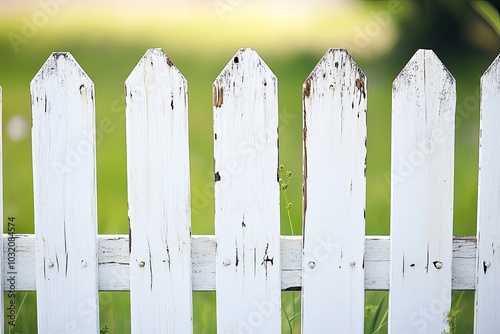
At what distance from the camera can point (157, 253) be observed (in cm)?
191

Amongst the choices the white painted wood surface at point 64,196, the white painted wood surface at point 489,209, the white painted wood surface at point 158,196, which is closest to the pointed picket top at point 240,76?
the white painted wood surface at point 158,196

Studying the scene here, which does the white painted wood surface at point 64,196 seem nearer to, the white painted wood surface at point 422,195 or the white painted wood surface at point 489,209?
the white painted wood surface at point 422,195

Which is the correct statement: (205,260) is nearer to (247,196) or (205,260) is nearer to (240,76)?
(247,196)

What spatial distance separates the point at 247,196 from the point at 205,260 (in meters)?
0.24

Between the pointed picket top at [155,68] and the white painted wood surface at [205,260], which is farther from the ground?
the pointed picket top at [155,68]

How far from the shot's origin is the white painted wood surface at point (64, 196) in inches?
74.0

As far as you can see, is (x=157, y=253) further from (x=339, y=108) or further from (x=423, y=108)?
(x=423, y=108)

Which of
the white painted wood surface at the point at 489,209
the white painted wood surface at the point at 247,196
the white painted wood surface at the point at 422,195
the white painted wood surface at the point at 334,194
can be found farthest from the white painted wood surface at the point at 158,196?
the white painted wood surface at the point at 489,209

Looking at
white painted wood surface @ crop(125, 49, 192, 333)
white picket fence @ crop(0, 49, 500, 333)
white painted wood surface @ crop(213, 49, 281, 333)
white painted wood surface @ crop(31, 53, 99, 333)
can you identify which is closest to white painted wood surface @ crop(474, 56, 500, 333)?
white picket fence @ crop(0, 49, 500, 333)

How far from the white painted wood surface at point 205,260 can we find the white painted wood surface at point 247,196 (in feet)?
0.11

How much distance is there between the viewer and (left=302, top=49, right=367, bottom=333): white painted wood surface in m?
1.85

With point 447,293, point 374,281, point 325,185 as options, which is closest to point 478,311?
point 447,293

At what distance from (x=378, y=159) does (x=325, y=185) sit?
1.96 m

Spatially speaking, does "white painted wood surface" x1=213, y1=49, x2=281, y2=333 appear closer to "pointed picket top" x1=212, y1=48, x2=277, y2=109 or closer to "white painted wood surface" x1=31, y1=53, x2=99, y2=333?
"pointed picket top" x1=212, y1=48, x2=277, y2=109
